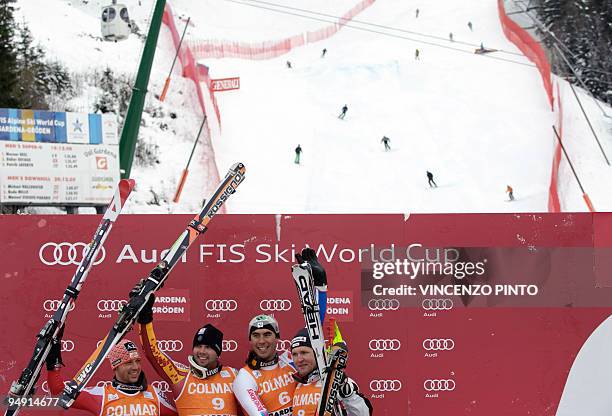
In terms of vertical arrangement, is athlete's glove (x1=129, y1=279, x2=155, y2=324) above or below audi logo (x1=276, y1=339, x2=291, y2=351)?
above

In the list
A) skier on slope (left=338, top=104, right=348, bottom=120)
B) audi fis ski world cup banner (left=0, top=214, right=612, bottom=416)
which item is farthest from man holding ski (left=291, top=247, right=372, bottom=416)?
skier on slope (left=338, top=104, right=348, bottom=120)

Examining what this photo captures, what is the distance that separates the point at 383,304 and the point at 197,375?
68.3 inches

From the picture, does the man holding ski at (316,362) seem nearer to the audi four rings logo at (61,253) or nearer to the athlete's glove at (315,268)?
the athlete's glove at (315,268)

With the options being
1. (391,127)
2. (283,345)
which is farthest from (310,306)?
(391,127)

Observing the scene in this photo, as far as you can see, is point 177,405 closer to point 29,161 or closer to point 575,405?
point 575,405

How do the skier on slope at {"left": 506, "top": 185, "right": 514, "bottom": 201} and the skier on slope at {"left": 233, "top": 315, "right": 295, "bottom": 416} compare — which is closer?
the skier on slope at {"left": 233, "top": 315, "right": 295, "bottom": 416}

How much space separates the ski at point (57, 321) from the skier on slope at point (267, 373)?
1295 millimetres

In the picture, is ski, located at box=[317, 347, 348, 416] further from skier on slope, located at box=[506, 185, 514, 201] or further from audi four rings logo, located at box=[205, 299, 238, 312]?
skier on slope, located at box=[506, 185, 514, 201]

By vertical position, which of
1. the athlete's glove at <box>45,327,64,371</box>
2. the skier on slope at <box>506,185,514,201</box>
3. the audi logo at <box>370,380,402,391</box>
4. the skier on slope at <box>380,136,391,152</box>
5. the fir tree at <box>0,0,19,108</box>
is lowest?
the audi logo at <box>370,380,402,391</box>

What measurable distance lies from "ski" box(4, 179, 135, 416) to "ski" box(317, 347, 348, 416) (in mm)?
1946

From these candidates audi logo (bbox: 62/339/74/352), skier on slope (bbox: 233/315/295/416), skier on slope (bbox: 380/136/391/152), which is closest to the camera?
skier on slope (bbox: 233/315/295/416)

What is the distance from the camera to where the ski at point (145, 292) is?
603 centimetres

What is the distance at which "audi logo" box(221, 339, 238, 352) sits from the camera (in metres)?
7.18

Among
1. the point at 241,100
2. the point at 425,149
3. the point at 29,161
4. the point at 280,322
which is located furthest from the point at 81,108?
the point at 280,322
